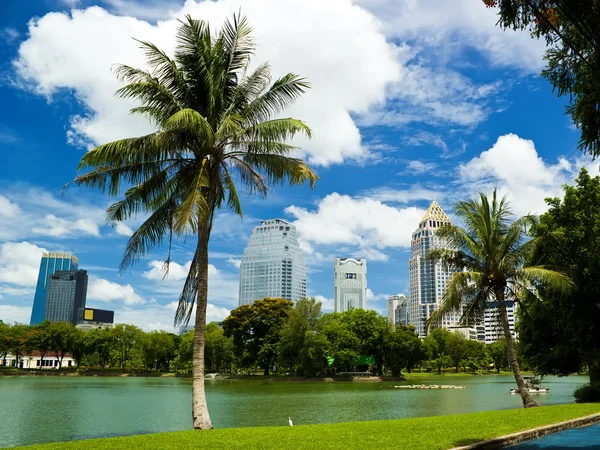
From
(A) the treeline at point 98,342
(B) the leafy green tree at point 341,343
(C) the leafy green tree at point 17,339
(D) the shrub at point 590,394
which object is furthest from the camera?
(A) the treeline at point 98,342

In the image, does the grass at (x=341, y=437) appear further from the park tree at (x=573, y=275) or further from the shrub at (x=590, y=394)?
the shrub at (x=590, y=394)

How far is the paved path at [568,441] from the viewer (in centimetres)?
1230

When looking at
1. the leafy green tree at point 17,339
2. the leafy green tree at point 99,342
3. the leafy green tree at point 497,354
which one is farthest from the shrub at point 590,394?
the leafy green tree at point 497,354

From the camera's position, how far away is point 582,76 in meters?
11.9

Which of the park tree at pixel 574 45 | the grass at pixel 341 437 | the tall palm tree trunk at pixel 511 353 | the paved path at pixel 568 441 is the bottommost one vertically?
the paved path at pixel 568 441

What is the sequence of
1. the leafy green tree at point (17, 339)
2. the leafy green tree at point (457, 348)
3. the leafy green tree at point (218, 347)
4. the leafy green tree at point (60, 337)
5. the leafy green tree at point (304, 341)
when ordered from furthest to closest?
the leafy green tree at point (457, 348)
the leafy green tree at point (60, 337)
the leafy green tree at point (17, 339)
the leafy green tree at point (218, 347)
the leafy green tree at point (304, 341)

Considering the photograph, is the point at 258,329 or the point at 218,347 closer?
the point at 258,329

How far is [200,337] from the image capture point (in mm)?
16375

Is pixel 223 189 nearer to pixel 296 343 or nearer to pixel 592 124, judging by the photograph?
pixel 592 124

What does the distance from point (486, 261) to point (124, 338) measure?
8956 centimetres

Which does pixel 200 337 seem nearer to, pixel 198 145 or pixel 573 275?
pixel 198 145

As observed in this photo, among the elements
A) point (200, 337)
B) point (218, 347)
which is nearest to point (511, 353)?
point (200, 337)

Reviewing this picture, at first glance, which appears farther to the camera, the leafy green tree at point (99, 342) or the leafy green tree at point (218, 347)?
the leafy green tree at point (99, 342)

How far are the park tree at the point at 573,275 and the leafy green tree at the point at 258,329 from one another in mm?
59322
